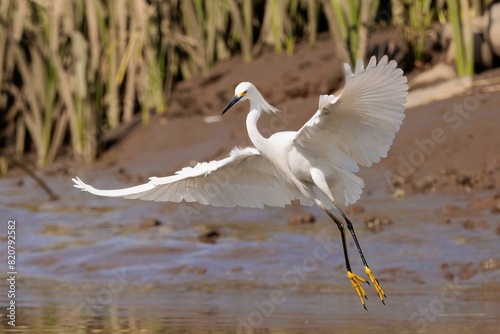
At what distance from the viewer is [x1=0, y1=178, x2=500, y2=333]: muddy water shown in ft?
25.6

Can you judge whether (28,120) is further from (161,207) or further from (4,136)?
(161,207)

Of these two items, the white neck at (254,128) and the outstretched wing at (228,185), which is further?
the outstretched wing at (228,185)

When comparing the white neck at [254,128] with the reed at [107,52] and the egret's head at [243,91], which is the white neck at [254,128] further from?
the reed at [107,52]

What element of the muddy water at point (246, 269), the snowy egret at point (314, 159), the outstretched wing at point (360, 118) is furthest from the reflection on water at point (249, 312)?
the outstretched wing at point (360, 118)

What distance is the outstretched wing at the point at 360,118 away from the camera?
22.8 feet

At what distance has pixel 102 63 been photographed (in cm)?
1608

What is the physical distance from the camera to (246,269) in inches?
399

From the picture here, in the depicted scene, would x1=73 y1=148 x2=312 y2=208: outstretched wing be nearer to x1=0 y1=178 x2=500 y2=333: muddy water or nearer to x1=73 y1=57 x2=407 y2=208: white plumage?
x1=73 y1=57 x2=407 y2=208: white plumage

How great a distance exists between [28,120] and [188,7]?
2.54 meters

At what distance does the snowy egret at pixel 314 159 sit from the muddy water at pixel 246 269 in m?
0.62

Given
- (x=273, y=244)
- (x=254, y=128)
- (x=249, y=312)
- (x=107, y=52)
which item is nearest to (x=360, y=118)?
(x=254, y=128)

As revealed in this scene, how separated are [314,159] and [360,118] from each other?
695 mm

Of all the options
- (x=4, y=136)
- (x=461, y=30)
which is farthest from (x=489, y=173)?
(x=4, y=136)

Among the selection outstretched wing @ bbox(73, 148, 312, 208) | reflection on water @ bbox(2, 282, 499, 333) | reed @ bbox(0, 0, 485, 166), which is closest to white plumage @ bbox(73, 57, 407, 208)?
outstretched wing @ bbox(73, 148, 312, 208)
